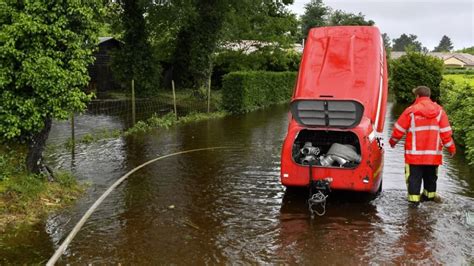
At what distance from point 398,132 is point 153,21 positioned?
1768 centimetres

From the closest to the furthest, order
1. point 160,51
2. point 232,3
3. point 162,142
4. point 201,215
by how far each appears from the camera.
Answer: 1. point 201,215
2. point 162,142
3. point 232,3
4. point 160,51

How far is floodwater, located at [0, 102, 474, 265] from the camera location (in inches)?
199

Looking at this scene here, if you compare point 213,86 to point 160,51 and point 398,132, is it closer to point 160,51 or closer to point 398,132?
point 160,51

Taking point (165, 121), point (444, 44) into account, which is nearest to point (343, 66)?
point (165, 121)

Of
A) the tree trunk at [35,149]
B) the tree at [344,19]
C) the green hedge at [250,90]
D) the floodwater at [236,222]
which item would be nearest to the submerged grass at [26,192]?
the tree trunk at [35,149]

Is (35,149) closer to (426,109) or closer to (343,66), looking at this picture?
(343,66)

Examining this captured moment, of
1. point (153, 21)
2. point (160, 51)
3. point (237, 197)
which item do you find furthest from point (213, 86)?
point (237, 197)

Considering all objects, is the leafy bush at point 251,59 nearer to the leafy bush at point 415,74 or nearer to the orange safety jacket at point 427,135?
the leafy bush at point 415,74

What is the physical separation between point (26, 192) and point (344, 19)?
52087 millimetres

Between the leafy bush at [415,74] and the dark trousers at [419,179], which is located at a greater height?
the leafy bush at [415,74]

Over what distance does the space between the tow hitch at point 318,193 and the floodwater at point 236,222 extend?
0.43 ft

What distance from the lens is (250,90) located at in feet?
68.4

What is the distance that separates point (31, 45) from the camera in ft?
20.6

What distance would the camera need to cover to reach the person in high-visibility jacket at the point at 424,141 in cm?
656
